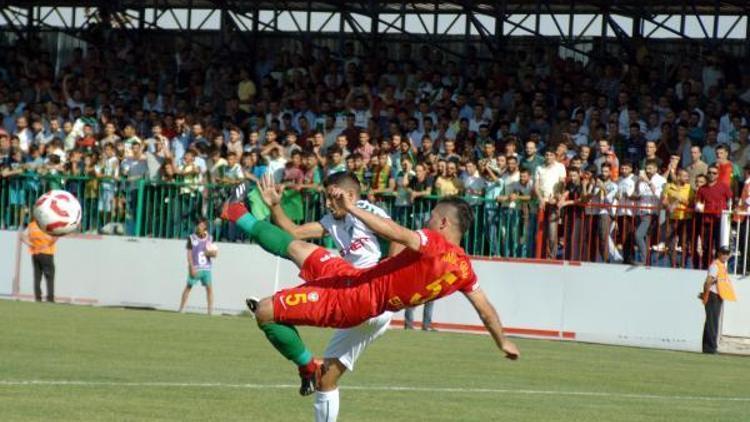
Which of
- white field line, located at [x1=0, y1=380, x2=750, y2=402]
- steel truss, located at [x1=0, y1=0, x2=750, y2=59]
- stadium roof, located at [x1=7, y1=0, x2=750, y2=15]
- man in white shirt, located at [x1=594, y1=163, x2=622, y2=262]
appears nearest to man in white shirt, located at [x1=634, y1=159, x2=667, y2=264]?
man in white shirt, located at [x1=594, y1=163, x2=622, y2=262]

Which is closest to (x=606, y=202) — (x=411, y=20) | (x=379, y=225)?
(x=411, y=20)

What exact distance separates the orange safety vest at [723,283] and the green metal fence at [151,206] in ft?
13.2

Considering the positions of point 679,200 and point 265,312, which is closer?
point 265,312

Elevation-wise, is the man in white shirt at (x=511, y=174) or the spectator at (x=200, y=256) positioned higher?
the man in white shirt at (x=511, y=174)

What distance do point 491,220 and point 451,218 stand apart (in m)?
15.5

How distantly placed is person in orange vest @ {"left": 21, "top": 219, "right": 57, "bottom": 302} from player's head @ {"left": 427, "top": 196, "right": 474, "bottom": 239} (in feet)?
62.0

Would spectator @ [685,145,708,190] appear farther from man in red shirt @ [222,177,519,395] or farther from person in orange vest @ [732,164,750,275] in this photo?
man in red shirt @ [222,177,519,395]

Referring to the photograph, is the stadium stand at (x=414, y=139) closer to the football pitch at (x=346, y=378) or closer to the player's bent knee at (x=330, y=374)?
the football pitch at (x=346, y=378)

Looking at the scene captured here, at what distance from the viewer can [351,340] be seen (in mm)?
10828

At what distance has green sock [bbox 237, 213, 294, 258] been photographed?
1081cm

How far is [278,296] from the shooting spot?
1016 centimetres

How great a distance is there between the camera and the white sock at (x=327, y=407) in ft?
34.5

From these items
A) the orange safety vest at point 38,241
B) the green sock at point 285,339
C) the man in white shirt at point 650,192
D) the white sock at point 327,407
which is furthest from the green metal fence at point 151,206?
the green sock at point 285,339

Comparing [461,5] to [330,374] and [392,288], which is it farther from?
[392,288]
